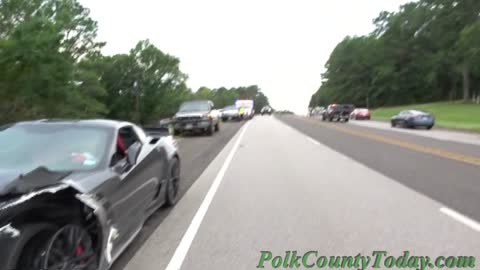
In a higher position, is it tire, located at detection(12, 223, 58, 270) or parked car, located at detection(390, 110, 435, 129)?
tire, located at detection(12, 223, 58, 270)

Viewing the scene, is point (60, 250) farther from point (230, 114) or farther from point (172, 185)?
point (230, 114)

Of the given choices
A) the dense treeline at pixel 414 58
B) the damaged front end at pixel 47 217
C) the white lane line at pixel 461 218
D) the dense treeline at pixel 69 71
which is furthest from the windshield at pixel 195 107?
the dense treeline at pixel 414 58

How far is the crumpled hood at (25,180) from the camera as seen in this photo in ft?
14.0

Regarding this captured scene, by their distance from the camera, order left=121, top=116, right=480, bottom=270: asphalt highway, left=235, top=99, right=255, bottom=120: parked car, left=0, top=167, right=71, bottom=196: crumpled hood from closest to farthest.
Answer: left=0, top=167, right=71, bottom=196: crumpled hood < left=121, top=116, right=480, bottom=270: asphalt highway < left=235, top=99, right=255, bottom=120: parked car

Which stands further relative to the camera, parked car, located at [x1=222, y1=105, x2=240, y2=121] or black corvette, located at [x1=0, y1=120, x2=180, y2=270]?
parked car, located at [x1=222, y1=105, x2=240, y2=121]

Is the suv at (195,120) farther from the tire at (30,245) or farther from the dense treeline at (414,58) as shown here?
the dense treeline at (414,58)

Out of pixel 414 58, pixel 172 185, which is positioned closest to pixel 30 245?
pixel 172 185

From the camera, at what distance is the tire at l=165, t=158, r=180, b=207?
29.3ft

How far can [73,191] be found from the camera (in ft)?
15.4

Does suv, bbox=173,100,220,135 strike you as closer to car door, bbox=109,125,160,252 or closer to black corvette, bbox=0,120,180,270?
black corvette, bbox=0,120,180,270

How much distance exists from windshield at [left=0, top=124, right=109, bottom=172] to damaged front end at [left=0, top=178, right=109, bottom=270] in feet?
3.02

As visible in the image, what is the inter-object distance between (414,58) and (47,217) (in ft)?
381

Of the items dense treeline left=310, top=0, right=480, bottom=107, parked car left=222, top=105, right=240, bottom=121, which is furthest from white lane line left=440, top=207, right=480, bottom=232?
dense treeline left=310, top=0, right=480, bottom=107

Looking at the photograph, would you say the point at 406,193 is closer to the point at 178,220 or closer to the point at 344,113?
the point at 178,220
